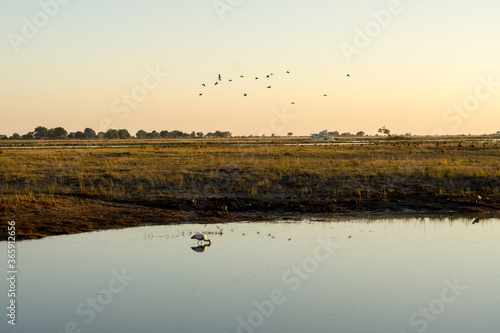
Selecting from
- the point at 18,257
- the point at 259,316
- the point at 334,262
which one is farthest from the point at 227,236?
the point at 259,316

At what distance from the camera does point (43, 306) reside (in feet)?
33.2

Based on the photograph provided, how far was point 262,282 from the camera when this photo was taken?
11.6 meters

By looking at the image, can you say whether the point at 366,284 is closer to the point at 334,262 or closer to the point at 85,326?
the point at 334,262

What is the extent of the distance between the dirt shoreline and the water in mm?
1785

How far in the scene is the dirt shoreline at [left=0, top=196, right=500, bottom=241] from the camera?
18.7 meters

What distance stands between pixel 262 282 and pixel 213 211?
376 inches

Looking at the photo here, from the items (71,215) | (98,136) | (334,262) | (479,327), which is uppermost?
(98,136)

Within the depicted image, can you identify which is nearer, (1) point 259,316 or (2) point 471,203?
(1) point 259,316

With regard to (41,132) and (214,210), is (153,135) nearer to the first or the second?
(41,132)

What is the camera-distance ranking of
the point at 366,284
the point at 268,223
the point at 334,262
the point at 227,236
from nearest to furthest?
the point at 366,284 < the point at 334,262 < the point at 227,236 < the point at 268,223

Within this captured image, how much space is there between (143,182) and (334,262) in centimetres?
1503

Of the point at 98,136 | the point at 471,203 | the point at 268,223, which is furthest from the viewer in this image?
the point at 98,136

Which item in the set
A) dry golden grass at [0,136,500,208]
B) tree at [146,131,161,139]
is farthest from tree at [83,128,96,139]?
dry golden grass at [0,136,500,208]

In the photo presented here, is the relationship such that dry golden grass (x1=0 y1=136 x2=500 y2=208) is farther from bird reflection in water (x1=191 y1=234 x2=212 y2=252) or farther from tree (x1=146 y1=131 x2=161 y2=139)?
tree (x1=146 y1=131 x2=161 y2=139)
